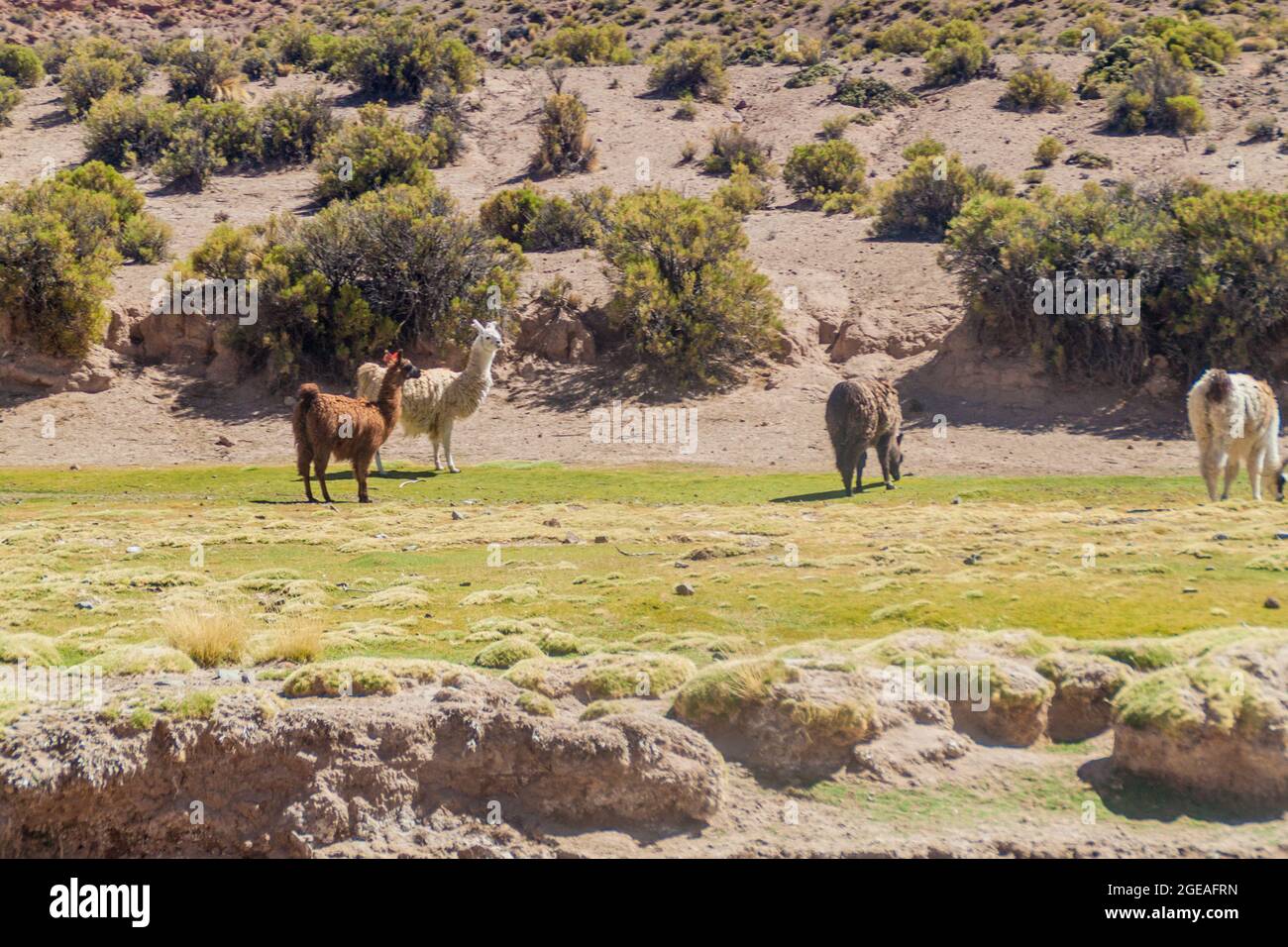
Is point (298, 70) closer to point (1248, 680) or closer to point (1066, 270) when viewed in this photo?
point (1066, 270)

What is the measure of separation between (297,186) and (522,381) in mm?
18945

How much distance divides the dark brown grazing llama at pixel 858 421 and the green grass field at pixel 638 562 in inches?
25.6

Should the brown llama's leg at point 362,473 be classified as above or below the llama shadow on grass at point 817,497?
above

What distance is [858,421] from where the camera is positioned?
20.9 m

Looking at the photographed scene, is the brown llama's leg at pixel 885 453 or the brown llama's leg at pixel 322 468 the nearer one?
the brown llama's leg at pixel 322 468

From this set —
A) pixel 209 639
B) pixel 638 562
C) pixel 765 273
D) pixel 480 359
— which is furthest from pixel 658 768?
pixel 765 273

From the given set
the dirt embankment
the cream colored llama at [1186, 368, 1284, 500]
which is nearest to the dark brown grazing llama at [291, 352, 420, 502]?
the dirt embankment

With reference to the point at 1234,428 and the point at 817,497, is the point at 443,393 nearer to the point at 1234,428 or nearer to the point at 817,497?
the point at 817,497

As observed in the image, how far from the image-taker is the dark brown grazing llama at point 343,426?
2012 cm

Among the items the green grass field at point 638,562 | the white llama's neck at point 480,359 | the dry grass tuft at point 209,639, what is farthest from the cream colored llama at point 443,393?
the dry grass tuft at point 209,639

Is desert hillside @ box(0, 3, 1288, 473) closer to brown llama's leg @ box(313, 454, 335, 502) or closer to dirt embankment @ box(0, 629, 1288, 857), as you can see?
brown llama's leg @ box(313, 454, 335, 502)

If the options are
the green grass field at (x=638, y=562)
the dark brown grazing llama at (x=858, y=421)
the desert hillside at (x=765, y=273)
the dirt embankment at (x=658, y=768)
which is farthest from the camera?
the desert hillside at (x=765, y=273)

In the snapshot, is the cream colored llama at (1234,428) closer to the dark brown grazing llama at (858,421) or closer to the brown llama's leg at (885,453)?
the dark brown grazing llama at (858,421)
